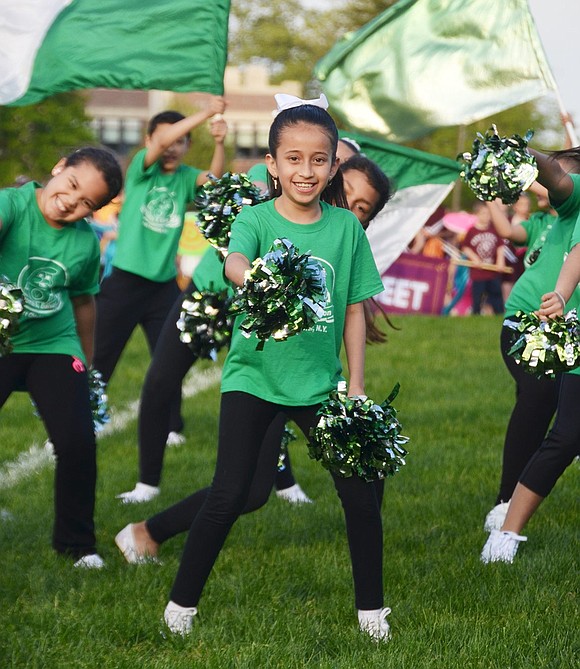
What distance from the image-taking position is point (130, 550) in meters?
5.05

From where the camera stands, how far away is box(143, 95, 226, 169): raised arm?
19.6ft

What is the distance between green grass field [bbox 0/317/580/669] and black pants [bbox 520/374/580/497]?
13.0 inches

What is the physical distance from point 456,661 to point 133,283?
4279 mm

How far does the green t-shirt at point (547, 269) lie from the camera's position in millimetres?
5023

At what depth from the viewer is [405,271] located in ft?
61.8

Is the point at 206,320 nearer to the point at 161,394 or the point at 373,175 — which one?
the point at 373,175

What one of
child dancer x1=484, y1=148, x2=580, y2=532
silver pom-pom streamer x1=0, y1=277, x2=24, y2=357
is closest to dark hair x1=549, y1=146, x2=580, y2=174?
child dancer x1=484, y1=148, x2=580, y2=532

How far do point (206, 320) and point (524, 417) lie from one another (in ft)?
5.52

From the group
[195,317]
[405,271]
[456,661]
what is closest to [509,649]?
[456,661]

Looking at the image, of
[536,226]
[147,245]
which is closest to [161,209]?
[147,245]

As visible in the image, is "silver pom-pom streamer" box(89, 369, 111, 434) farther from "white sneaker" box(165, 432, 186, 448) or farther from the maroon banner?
the maroon banner

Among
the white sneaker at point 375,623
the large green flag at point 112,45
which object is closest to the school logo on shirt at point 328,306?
the white sneaker at point 375,623

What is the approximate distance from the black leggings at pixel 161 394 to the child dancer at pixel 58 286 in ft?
3.58

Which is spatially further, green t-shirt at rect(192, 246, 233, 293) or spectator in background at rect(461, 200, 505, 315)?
spectator in background at rect(461, 200, 505, 315)
